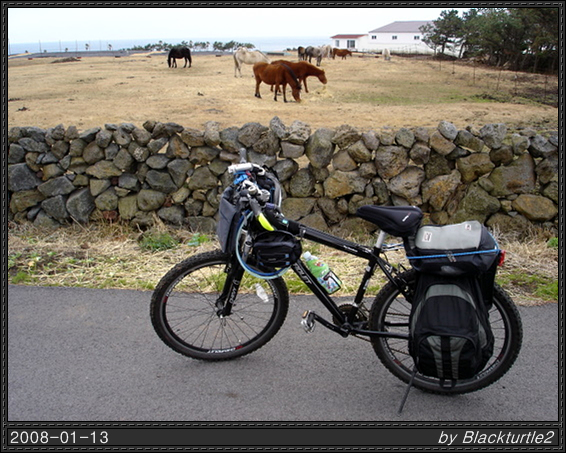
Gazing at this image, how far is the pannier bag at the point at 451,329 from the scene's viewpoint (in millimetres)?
2928

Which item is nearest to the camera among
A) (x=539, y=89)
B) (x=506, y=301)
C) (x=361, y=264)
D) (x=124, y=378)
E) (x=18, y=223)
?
(x=506, y=301)

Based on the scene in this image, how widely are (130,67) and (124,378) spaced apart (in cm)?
2610

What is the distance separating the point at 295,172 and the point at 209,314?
117 inches

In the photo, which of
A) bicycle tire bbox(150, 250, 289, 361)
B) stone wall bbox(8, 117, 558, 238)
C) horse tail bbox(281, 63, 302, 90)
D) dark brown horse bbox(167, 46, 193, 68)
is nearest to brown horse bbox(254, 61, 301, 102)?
horse tail bbox(281, 63, 302, 90)

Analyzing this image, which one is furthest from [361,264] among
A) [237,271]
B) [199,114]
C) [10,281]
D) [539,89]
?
[539,89]

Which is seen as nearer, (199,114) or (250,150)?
(250,150)

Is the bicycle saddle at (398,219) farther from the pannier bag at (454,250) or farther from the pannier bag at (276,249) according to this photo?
the pannier bag at (276,249)

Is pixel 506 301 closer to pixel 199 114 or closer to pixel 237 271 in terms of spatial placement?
pixel 237 271

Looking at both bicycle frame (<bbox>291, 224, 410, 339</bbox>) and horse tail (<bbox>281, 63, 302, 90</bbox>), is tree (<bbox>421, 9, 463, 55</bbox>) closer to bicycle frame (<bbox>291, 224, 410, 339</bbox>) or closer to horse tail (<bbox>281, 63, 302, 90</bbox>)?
horse tail (<bbox>281, 63, 302, 90</bbox>)

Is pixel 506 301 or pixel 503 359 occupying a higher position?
pixel 506 301

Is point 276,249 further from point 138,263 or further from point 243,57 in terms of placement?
point 243,57

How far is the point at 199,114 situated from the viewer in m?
15.1

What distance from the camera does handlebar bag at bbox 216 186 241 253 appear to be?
332cm

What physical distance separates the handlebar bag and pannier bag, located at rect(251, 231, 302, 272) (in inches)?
6.0
